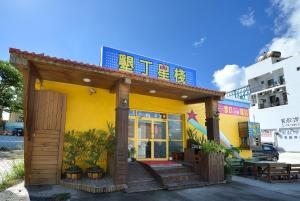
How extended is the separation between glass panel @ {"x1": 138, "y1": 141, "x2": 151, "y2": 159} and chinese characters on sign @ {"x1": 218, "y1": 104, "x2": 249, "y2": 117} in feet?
17.4

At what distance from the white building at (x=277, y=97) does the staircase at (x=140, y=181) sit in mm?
27231

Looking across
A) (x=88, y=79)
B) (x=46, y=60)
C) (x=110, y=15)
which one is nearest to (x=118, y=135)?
(x=88, y=79)

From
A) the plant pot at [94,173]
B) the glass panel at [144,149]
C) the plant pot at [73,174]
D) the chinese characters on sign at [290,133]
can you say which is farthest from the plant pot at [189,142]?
the chinese characters on sign at [290,133]

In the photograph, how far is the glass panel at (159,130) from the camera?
10297 millimetres

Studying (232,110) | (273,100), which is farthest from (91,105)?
(273,100)

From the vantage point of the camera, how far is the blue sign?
10672 millimetres

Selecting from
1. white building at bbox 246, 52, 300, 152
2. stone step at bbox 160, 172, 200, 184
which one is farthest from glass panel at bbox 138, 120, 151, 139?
white building at bbox 246, 52, 300, 152

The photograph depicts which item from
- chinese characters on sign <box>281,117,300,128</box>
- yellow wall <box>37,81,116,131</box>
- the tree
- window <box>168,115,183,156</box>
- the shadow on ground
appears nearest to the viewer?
the shadow on ground

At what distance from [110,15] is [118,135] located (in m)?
5.63

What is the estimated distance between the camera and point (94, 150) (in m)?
7.44

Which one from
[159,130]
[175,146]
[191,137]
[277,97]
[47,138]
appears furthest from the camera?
[277,97]

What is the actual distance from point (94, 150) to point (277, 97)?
3317 cm

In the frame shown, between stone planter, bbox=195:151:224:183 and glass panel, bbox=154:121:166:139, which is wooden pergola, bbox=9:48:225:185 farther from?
stone planter, bbox=195:151:224:183

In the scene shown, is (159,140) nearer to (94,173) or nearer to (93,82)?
(94,173)
